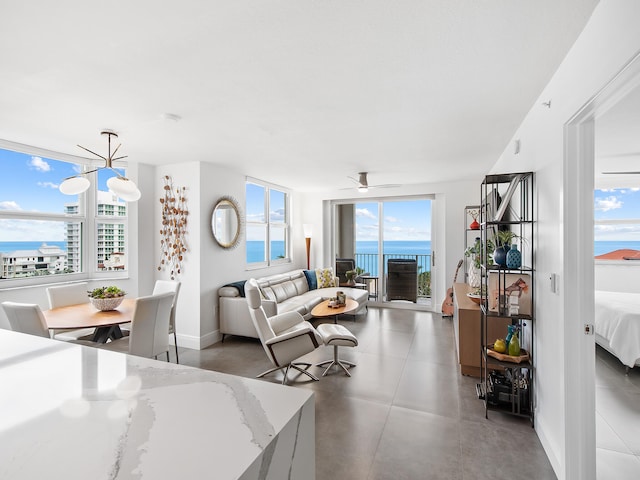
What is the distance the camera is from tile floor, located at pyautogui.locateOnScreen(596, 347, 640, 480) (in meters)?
1.94

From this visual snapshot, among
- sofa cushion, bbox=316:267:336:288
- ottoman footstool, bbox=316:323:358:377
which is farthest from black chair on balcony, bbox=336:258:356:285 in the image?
ottoman footstool, bbox=316:323:358:377

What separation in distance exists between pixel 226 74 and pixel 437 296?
5.27 meters

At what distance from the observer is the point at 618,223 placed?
5.11 m

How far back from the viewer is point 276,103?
7.84 ft

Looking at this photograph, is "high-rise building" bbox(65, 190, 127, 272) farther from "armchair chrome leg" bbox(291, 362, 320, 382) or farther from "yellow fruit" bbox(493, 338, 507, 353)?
"yellow fruit" bbox(493, 338, 507, 353)

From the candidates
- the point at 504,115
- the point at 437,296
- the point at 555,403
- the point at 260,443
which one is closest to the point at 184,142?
the point at 504,115

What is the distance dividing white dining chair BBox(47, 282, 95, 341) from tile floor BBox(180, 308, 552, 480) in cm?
109

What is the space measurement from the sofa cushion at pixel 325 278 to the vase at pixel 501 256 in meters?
3.91

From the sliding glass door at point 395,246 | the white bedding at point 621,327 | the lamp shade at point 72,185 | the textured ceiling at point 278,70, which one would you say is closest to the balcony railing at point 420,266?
the sliding glass door at point 395,246

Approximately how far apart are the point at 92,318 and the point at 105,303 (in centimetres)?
24

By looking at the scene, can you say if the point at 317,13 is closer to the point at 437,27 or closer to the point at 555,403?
the point at 437,27

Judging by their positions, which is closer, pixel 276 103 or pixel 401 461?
pixel 401 461

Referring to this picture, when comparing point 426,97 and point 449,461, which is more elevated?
point 426,97

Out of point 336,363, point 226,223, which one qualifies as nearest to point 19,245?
point 226,223
